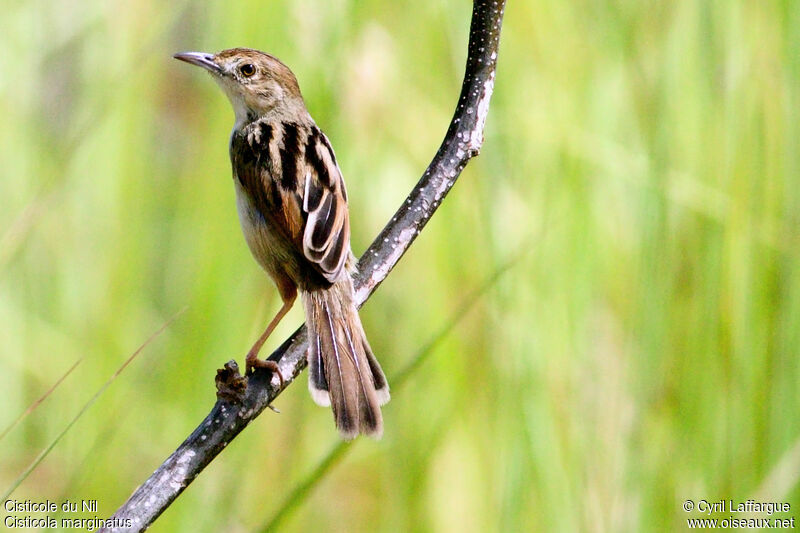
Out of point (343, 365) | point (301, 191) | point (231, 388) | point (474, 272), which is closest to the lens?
point (231, 388)

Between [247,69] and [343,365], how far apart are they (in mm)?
1189

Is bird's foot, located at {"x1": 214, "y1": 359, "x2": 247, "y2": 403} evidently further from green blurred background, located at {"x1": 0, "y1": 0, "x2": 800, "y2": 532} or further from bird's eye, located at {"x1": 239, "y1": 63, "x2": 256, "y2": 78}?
bird's eye, located at {"x1": 239, "y1": 63, "x2": 256, "y2": 78}

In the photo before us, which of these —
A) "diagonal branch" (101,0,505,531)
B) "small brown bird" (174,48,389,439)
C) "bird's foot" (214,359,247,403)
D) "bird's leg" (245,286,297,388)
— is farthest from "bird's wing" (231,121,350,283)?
"bird's foot" (214,359,247,403)

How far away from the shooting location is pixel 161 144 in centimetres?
516

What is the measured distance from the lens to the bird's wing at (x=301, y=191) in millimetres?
2744

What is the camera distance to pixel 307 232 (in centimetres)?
276

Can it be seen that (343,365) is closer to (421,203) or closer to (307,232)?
(307,232)

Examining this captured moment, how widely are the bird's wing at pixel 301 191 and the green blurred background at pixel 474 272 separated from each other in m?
0.36

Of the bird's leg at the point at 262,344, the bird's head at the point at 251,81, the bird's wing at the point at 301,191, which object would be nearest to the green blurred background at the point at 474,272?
the bird's head at the point at 251,81

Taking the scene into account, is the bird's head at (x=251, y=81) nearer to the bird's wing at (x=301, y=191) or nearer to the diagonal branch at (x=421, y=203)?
the bird's wing at (x=301, y=191)

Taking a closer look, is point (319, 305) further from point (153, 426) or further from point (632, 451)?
point (153, 426)

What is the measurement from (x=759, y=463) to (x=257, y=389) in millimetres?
1711

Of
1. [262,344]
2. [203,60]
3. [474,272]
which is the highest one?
[203,60]

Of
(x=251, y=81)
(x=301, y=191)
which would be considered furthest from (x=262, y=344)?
(x=251, y=81)
